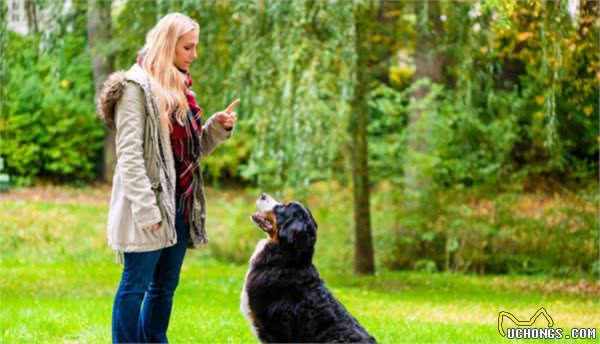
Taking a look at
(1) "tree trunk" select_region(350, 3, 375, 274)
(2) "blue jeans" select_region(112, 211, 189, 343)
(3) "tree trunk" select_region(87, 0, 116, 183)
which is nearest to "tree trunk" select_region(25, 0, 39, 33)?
(3) "tree trunk" select_region(87, 0, 116, 183)

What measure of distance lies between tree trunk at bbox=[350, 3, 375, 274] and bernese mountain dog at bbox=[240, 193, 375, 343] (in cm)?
527

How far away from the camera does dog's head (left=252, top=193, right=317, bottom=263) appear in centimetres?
500

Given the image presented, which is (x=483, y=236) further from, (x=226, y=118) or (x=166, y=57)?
(x=166, y=57)

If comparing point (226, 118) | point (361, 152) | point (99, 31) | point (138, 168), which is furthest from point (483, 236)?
point (138, 168)

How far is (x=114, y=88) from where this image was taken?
4812 mm

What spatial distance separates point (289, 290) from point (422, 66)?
9.71m

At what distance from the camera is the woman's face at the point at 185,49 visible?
200 inches

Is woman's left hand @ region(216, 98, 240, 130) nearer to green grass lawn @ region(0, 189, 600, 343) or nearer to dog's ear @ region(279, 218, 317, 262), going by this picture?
dog's ear @ region(279, 218, 317, 262)

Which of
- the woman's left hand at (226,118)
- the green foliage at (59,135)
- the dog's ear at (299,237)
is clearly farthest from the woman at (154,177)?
the green foliage at (59,135)

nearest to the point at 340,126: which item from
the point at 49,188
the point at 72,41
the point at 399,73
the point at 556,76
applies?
the point at 556,76

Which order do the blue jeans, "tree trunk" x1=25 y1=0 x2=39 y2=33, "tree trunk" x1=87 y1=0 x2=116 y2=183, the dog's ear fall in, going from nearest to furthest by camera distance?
the blue jeans → the dog's ear → "tree trunk" x1=25 y1=0 x2=39 y2=33 → "tree trunk" x1=87 y1=0 x2=116 y2=183

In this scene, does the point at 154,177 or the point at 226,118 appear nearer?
the point at 154,177

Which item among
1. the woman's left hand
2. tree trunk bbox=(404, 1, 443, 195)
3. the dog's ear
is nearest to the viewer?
the dog's ear

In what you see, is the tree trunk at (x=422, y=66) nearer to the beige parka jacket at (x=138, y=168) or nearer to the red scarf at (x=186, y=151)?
the red scarf at (x=186, y=151)
